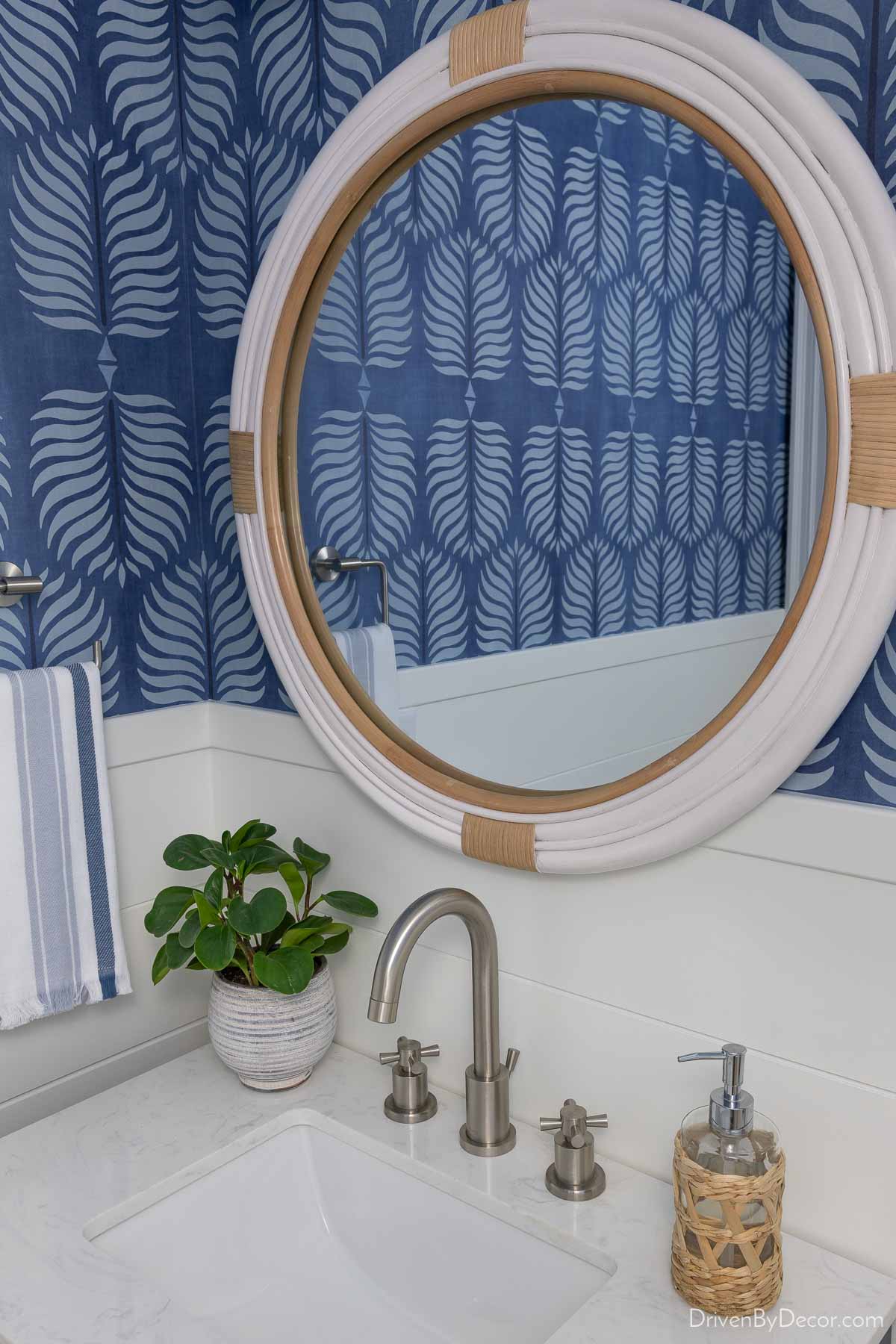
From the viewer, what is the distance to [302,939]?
1.26 m

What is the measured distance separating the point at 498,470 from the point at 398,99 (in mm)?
380

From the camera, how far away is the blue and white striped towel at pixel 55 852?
1.23 metres

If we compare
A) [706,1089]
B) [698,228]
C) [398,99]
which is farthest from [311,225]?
[706,1089]

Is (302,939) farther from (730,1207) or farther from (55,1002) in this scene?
(730,1207)

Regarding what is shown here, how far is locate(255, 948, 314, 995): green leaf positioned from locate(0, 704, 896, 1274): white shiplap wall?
0.50 ft

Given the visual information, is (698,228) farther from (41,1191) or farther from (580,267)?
(41,1191)

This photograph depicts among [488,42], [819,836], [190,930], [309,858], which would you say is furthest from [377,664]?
[488,42]

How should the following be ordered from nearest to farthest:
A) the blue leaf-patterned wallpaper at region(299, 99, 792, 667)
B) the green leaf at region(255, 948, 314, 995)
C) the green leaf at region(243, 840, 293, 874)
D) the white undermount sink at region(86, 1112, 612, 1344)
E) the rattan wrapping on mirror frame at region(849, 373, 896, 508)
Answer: the rattan wrapping on mirror frame at region(849, 373, 896, 508) < the blue leaf-patterned wallpaper at region(299, 99, 792, 667) < the white undermount sink at region(86, 1112, 612, 1344) < the green leaf at region(255, 948, 314, 995) < the green leaf at region(243, 840, 293, 874)

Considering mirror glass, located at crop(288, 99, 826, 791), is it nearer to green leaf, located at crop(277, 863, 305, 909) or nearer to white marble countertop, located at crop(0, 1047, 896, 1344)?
green leaf, located at crop(277, 863, 305, 909)

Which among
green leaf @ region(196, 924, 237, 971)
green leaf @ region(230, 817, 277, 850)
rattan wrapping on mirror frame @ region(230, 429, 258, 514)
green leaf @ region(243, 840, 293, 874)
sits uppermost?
rattan wrapping on mirror frame @ region(230, 429, 258, 514)

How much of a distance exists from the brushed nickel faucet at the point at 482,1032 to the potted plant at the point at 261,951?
163 millimetres

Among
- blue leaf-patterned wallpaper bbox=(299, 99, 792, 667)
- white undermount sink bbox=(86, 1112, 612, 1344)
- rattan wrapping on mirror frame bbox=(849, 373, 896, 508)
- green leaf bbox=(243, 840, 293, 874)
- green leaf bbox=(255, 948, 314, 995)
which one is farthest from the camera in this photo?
green leaf bbox=(243, 840, 293, 874)

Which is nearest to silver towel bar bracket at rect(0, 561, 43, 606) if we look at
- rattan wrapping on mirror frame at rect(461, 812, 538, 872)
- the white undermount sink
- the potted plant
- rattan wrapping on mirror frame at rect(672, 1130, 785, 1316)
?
the potted plant

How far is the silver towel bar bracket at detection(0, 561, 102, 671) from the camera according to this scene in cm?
123
